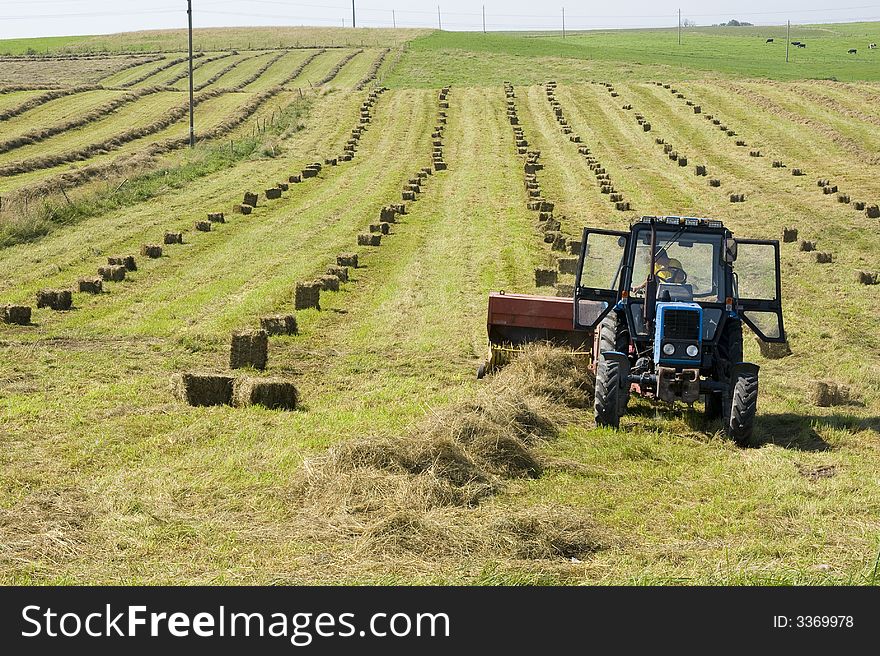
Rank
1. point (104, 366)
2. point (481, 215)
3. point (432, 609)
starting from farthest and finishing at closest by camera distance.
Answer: point (481, 215) < point (104, 366) < point (432, 609)

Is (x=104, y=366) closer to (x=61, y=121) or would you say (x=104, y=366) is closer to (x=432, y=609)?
(x=432, y=609)

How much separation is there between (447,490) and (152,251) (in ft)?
57.1

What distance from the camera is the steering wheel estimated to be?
489 inches

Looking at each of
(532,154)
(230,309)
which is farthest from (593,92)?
(230,309)

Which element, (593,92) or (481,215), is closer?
(481,215)

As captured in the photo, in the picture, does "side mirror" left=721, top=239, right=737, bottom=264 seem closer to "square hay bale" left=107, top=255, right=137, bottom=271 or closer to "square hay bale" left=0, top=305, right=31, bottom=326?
"square hay bale" left=0, top=305, right=31, bottom=326

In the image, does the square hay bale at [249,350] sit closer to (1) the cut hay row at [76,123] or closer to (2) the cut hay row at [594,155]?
(2) the cut hay row at [594,155]

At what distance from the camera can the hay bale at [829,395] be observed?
13438 mm

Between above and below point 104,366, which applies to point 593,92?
above

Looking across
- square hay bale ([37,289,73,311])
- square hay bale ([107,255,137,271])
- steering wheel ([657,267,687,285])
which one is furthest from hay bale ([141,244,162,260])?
steering wheel ([657,267,687,285])

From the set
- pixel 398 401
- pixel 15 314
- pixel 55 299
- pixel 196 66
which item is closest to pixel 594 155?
pixel 55 299

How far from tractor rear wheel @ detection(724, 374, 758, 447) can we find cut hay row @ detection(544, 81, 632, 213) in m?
15.3

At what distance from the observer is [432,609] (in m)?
6.23

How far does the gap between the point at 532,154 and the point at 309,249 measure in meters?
18.8
